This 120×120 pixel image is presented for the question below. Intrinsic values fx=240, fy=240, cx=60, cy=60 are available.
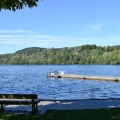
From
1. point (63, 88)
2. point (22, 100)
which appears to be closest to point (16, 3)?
point (22, 100)

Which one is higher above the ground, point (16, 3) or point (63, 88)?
point (16, 3)

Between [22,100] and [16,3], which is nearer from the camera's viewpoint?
[16,3]

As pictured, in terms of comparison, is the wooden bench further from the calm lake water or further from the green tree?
the calm lake water

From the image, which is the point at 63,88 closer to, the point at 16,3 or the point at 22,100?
the point at 22,100

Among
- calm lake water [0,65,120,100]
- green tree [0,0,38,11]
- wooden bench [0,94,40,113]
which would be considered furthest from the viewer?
calm lake water [0,65,120,100]

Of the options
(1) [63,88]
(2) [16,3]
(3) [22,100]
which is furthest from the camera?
(1) [63,88]

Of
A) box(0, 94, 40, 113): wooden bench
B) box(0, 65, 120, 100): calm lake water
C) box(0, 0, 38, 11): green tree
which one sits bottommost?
box(0, 65, 120, 100): calm lake water

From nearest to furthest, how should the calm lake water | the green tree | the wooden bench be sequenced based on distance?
1. the green tree
2. the wooden bench
3. the calm lake water

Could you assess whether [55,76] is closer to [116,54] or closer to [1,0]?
[1,0]

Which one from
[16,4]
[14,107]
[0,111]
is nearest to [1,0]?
[16,4]

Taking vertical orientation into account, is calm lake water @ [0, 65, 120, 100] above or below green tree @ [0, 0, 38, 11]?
below

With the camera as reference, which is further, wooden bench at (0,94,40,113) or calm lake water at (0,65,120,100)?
calm lake water at (0,65,120,100)

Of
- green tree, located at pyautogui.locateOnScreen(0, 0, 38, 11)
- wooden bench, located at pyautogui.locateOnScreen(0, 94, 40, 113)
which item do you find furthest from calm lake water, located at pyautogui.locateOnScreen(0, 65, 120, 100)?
green tree, located at pyautogui.locateOnScreen(0, 0, 38, 11)

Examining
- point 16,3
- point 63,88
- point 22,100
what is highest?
point 16,3
